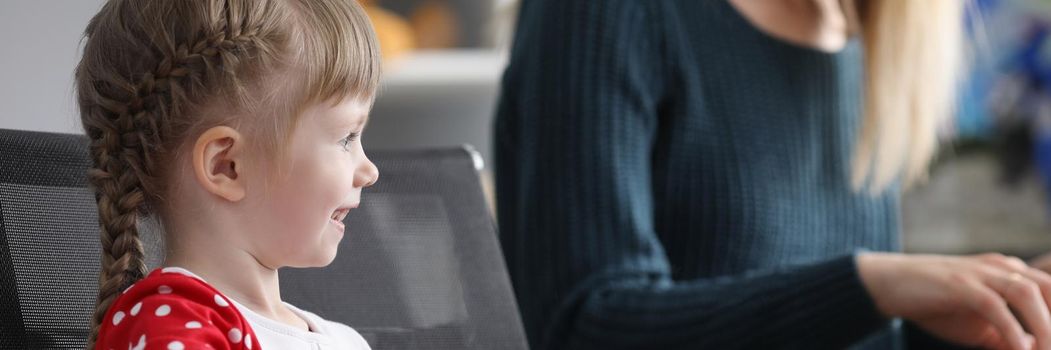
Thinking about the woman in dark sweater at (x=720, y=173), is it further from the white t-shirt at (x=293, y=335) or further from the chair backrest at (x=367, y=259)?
the white t-shirt at (x=293, y=335)

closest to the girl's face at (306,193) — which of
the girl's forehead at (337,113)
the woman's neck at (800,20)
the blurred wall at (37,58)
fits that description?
the girl's forehead at (337,113)

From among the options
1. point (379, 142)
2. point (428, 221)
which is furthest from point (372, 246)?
point (379, 142)

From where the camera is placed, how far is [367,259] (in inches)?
30.5

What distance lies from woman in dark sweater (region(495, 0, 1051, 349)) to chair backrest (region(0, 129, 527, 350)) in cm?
15

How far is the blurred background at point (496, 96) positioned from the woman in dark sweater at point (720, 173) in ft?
0.51

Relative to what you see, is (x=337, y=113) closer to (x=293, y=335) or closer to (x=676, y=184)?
(x=293, y=335)

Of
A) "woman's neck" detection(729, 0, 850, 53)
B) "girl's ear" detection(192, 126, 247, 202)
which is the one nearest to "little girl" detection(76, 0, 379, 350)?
"girl's ear" detection(192, 126, 247, 202)

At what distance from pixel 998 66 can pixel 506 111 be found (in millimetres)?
2057

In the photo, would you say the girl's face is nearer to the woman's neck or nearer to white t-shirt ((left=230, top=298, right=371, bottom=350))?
white t-shirt ((left=230, top=298, right=371, bottom=350))

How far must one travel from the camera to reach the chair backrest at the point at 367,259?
0.63m

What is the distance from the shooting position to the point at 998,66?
2787mm

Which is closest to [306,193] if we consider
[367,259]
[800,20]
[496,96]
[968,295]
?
[367,259]

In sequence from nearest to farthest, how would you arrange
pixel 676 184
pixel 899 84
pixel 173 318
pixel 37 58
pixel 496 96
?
pixel 173 318, pixel 37 58, pixel 676 184, pixel 899 84, pixel 496 96

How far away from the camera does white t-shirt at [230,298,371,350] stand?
0.53 m
